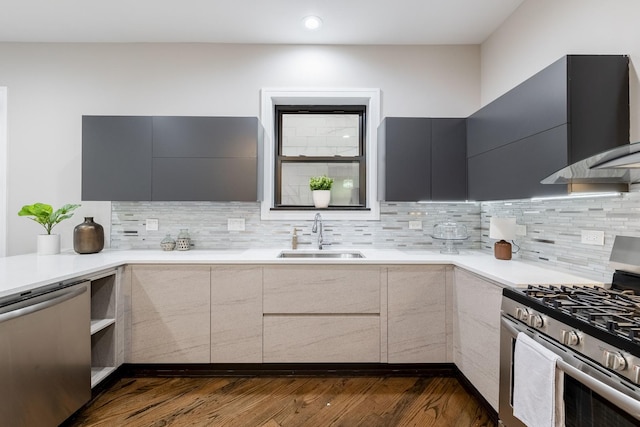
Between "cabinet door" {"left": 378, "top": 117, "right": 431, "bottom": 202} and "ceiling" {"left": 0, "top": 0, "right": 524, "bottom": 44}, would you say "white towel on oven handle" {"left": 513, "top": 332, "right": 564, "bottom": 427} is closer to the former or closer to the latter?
"cabinet door" {"left": 378, "top": 117, "right": 431, "bottom": 202}

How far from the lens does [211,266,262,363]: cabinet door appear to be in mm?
2383

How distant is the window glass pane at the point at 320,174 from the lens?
10.6ft

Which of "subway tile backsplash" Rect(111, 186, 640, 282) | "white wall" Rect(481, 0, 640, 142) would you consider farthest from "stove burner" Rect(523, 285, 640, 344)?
"subway tile backsplash" Rect(111, 186, 640, 282)

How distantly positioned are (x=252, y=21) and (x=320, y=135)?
3.71ft

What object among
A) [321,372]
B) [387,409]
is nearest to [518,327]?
[387,409]

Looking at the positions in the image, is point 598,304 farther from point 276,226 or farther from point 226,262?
point 276,226

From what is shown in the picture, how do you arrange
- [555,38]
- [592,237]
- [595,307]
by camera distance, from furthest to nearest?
[555,38] < [592,237] < [595,307]

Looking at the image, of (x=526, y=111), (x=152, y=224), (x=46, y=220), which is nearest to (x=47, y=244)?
(x=46, y=220)

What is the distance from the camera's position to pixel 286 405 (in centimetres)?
211

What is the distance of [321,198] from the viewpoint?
305cm

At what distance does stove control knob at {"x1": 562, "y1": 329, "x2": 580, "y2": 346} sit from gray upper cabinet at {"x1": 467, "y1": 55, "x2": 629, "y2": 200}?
79 centimetres

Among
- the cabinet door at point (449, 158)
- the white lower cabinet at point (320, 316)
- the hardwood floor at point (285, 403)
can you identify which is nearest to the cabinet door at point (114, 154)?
the white lower cabinet at point (320, 316)

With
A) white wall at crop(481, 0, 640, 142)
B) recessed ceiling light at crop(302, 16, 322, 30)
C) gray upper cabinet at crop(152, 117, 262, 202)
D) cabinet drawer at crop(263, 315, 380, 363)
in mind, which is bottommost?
cabinet drawer at crop(263, 315, 380, 363)

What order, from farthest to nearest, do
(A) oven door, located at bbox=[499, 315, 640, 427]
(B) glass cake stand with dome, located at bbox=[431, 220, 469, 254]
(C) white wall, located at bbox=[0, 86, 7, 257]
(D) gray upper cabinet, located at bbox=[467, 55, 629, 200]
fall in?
(C) white wall, located at bbox=[0, 86, 7, 257], (B) glass cake stand with dome, located at bbox=[431, 220, 469, 254], (D) gray upper cabinet, located at bbox=[467, 55, 629, 200], (A) oven door, located at bbox=[499, 315, 640, 427]
